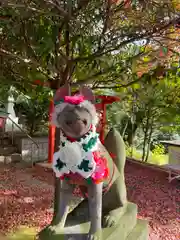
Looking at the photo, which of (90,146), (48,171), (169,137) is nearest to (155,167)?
(48,171)

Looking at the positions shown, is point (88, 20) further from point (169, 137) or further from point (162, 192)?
point (169, 137)

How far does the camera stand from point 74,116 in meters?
1.79

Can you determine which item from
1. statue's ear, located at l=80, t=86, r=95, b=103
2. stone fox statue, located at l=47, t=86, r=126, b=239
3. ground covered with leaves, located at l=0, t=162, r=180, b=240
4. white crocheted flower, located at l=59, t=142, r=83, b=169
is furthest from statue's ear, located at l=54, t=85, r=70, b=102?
ground covered with leaves, located at l=0, t=162, r=180, b=240

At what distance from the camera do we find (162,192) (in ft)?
15.9

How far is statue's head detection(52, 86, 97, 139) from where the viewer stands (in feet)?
5.88

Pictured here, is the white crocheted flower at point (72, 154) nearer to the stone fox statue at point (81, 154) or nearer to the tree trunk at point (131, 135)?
the stone fox statue at point (81, 154)

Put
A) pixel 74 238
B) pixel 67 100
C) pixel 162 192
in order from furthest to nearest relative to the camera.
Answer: pixel 162 192, pixel 74 238, pixel 67 100

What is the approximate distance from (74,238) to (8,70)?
6.30ft

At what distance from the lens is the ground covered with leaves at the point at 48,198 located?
11.5 feet

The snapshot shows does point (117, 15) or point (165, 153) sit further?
point (165, 153)

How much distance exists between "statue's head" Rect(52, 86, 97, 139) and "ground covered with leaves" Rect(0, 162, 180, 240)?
200cm

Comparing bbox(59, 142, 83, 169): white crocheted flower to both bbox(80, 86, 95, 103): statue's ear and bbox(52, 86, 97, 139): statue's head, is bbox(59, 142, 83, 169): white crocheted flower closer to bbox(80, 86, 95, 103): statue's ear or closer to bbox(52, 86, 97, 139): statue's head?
bbox(52, 86, 97, 139): statue's head

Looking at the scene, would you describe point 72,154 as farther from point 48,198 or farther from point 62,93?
point 48,198

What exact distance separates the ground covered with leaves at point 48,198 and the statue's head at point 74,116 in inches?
78.8
